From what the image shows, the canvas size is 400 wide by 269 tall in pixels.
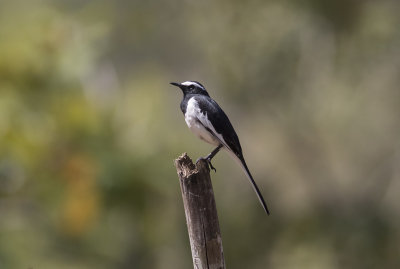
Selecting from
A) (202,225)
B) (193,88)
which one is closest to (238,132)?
(193,88)

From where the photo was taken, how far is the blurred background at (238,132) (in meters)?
10.6

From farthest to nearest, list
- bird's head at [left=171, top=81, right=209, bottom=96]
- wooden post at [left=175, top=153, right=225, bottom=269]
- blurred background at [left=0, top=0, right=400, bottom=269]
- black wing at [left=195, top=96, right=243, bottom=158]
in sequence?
blurred background at [left=0, top=0, right=400, bottom=269], bird's head at [left=171, top=81, right=209, bottom=96], black wing at [left=195, top=96, right=243, bottom=158], wooden post at [left=175, top=153, right=225, bottom=269]

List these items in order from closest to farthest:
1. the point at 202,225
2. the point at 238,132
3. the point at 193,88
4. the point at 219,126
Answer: the point at 202,225 → the point at 219,126 → the point at 193,88 → the point at 238,132

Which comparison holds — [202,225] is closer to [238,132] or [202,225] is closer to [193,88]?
[193,88]

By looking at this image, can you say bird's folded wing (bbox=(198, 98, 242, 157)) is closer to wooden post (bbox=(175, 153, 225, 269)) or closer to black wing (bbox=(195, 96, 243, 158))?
black wing (bbox=(195, 96, 243, 158))

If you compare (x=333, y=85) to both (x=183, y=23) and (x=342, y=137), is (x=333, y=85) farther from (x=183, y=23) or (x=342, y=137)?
(x=183, y=23)

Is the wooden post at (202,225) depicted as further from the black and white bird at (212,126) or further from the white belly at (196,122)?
the white belly at (196,122)

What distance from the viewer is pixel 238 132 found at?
1234 cm

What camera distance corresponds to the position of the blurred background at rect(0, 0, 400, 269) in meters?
10.6

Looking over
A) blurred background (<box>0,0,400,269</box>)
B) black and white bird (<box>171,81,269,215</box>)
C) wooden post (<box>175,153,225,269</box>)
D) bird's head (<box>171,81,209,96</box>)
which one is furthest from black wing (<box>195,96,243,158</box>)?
blurred background (<box>0,0,400,269</box>)

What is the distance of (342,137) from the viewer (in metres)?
12.3

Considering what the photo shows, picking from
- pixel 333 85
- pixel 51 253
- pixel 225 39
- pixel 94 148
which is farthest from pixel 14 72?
pixel 333 85

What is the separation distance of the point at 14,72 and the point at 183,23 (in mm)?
4069

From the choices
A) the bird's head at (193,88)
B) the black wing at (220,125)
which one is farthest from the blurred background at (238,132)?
the black wing at (220,125)
